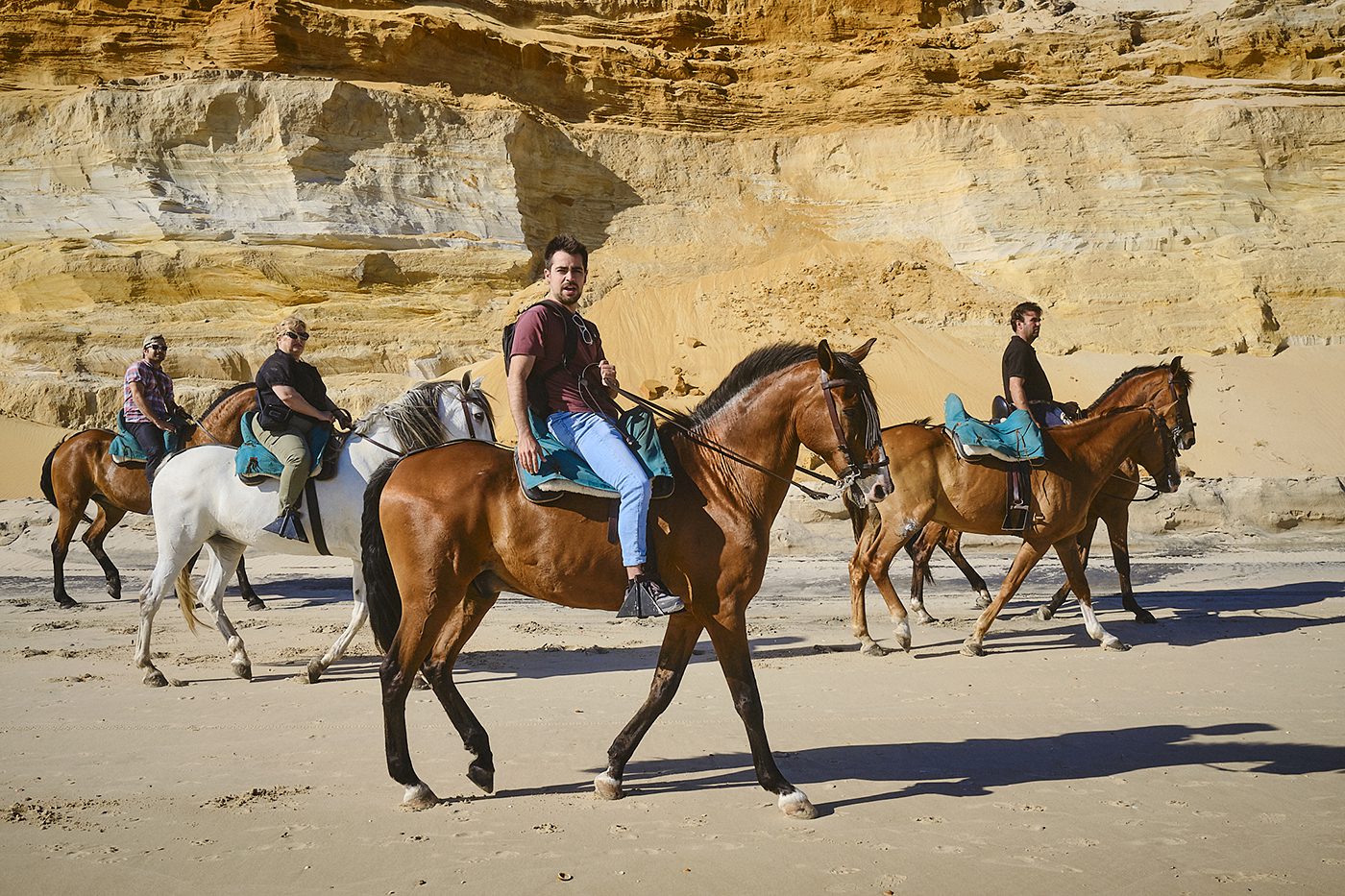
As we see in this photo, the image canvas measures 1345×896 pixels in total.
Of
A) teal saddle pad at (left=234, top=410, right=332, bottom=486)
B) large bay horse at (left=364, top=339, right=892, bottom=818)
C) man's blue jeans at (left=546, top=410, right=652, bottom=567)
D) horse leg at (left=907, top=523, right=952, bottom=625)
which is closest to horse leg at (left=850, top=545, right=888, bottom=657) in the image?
horse leg at (left=907, top=523, right=952, bottom=625)

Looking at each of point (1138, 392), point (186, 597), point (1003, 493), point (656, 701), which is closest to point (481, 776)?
point (656, 701)

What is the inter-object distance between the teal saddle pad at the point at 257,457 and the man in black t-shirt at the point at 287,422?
0.19 feet

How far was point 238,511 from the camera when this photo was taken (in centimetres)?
829

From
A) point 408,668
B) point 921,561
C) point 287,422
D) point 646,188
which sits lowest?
point 921,561

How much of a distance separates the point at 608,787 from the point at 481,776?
25.7 inches

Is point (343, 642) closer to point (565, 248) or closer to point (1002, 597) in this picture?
point (565, 248)

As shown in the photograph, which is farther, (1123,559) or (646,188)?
(646,188)

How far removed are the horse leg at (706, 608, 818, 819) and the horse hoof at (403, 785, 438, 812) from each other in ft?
5.23

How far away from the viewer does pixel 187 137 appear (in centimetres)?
3481

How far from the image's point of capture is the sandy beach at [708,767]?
4473mm

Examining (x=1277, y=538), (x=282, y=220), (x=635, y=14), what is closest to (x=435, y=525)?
(x=1277, y=538)

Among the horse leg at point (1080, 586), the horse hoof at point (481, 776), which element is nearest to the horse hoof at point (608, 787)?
the horse hoof at point (481, 776)

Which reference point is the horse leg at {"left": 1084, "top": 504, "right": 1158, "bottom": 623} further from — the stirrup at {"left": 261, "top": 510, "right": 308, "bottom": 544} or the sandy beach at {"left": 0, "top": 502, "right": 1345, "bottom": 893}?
the stirrup at {"left": 261, "top": 510, "right": 308, "bottom": 544}

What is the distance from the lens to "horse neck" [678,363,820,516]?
547 cm
